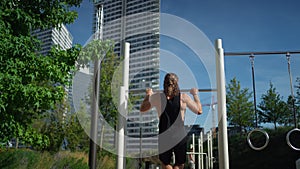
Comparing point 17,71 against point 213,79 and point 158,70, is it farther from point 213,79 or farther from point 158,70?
point 213,79

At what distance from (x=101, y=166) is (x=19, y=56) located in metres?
3.82

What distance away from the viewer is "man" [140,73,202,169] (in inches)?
108

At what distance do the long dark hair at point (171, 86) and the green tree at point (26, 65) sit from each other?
2.37m

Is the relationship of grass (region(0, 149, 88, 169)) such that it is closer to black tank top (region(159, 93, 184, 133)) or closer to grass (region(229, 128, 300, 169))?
black tank top (region(159, 93, 184, 133))

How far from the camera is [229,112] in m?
13.3

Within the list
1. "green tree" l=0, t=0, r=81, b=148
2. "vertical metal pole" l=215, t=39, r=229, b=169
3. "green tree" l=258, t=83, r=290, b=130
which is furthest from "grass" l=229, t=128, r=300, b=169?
"green tree" l=0, t=0, r=81, b=148

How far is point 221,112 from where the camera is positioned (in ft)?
12.9

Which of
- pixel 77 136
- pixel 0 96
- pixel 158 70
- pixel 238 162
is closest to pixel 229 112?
pixel 238 162

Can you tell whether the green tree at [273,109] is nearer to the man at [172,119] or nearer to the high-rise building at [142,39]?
the high-rise building at [142,39]

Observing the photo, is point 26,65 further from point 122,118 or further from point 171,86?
point 171,86

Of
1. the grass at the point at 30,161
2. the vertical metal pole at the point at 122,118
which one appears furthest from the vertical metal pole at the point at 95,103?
the vertical metal pole at the point at 122,118

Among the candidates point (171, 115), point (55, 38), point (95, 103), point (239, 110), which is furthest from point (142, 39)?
point (239, 110)

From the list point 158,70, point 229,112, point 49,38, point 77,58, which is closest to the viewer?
point 158,70

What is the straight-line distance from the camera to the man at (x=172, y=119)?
2.74m
